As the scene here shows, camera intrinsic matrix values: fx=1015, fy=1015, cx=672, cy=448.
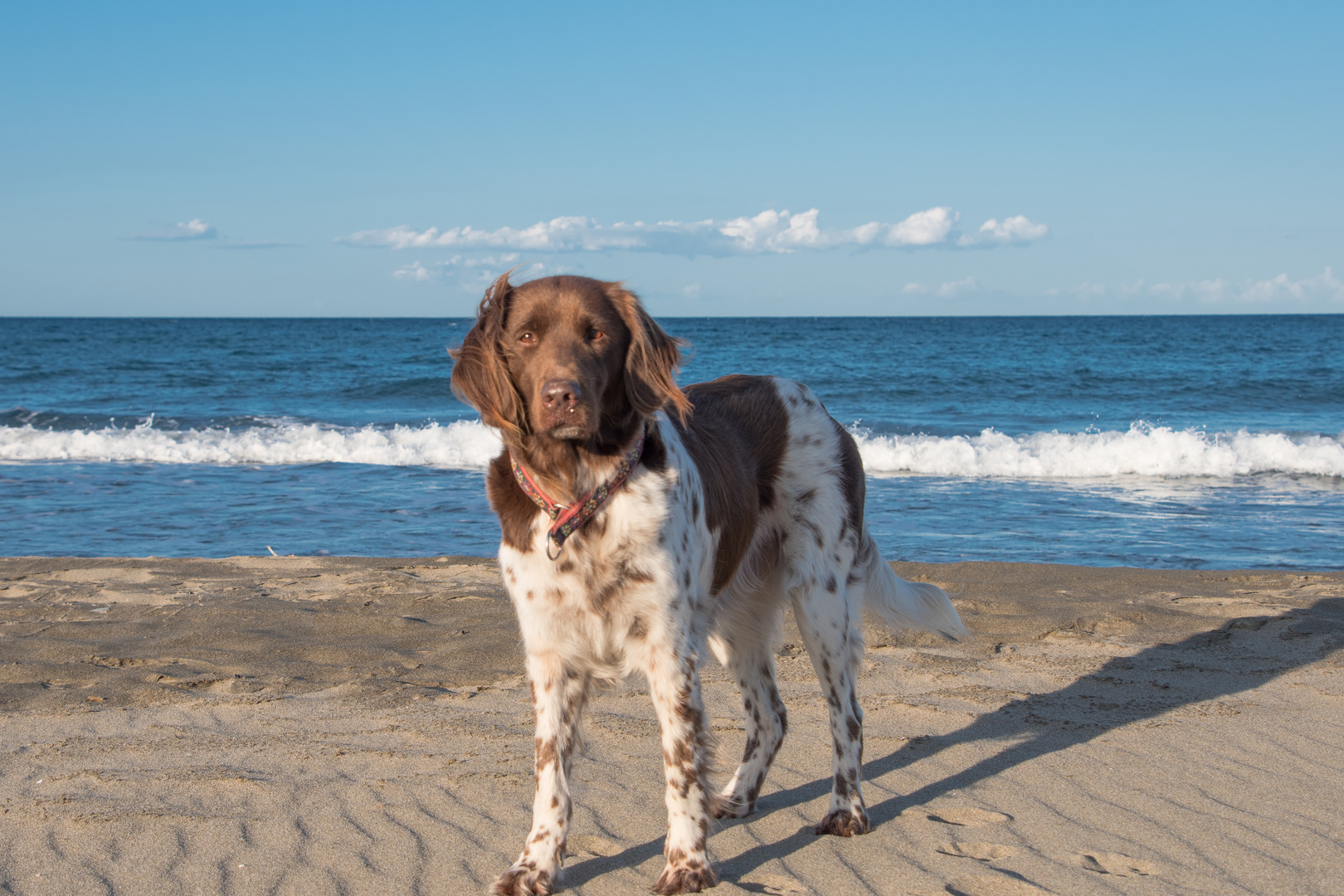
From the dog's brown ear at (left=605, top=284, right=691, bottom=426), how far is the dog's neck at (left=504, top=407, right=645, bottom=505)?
0.11 meters

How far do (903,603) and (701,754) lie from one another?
149 cm

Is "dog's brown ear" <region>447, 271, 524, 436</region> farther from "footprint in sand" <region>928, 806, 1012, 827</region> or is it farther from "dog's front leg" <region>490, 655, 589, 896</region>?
"footprint in sand" <region>928, 806, 1012, 827</region>

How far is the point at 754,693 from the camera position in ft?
12.8

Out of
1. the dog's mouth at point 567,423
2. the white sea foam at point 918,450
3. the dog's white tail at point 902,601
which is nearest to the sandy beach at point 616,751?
the dog's white tail at point 902,601

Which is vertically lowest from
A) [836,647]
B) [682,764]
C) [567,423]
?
[682,764]

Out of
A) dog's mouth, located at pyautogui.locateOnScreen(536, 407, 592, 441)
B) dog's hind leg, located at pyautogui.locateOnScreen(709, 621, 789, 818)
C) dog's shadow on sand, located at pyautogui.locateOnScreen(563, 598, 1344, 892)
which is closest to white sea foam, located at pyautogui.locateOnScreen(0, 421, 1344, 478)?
dog's shadow on sand, located at pyautogui.locateOnScreen(563, 598, 1344, 892)

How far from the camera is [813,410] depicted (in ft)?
13.1

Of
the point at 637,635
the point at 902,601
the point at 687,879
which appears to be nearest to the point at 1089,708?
the point at 902,601

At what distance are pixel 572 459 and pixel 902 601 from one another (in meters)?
1.87

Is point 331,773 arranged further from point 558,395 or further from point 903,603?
point 903,603

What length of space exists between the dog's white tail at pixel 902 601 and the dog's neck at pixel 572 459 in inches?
56.9

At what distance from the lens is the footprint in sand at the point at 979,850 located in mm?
3246

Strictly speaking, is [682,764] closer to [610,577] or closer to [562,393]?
[610,577]

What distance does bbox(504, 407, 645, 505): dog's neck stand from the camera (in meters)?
2.98
